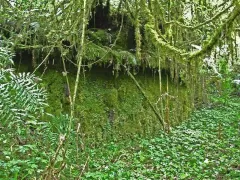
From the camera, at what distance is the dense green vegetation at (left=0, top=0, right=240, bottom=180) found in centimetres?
360

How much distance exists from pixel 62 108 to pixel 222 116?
14.0 ft

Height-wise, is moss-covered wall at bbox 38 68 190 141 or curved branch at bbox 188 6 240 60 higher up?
curved branch at bbox 188 6 240 60

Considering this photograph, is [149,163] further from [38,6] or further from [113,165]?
[38,6]

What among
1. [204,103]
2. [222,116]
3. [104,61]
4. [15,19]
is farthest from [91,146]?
[204,103]

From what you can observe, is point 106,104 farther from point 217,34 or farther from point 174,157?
point 217,34

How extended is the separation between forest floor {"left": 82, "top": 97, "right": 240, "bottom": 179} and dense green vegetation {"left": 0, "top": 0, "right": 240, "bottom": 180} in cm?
1

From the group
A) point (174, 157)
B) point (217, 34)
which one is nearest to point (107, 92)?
point (174, 157)

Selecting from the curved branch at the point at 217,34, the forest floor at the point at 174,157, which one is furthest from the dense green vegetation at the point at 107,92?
the curved branch at the point at 217,34

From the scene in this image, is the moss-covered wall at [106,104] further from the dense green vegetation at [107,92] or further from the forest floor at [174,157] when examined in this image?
the forest floor at [174,157]

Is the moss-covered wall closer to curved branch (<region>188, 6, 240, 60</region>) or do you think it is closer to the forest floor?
the forest floor

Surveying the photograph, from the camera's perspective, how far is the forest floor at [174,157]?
13.7 ft

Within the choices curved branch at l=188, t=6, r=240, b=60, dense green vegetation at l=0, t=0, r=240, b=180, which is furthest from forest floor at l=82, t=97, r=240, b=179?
curved branch at l=188, t=6, r=240, b=60

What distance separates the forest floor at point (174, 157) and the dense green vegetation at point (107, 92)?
1cm

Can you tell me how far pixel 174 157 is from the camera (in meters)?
4.82
